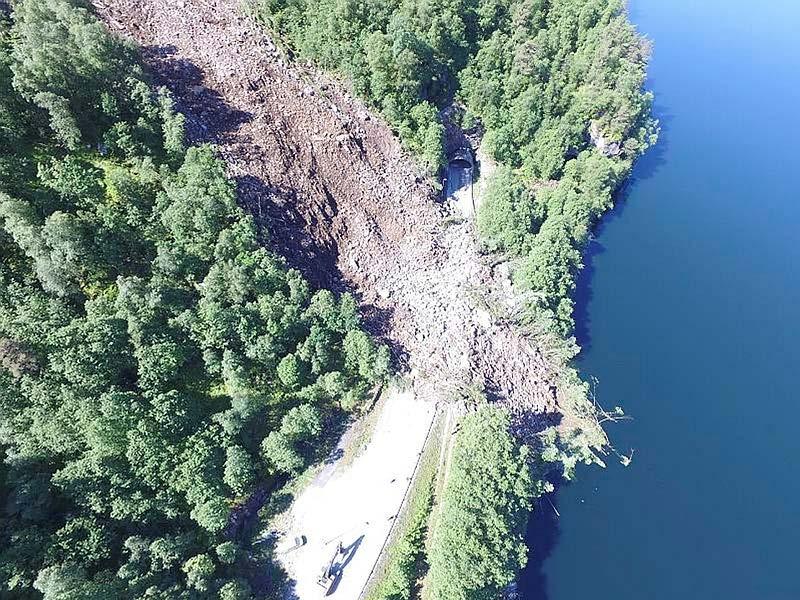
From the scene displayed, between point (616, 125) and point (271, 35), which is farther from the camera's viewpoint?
point (616, 125)

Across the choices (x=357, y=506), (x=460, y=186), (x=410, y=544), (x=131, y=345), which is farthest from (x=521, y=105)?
(x=410, y=544)

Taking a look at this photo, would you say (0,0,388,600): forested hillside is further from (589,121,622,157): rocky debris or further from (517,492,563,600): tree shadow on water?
(589,121,622,157): rocky debris

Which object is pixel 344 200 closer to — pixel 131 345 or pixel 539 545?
pixel 131 345

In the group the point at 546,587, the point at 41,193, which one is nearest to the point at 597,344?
the point at 546,587

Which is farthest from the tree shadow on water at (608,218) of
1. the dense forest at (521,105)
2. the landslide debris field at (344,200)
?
the landslide debris field at (344,200)

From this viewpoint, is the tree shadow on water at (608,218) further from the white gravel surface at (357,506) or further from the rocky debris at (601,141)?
the white gravel surface at (357,506)

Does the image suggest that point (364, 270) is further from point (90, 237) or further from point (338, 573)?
point (338, 573)

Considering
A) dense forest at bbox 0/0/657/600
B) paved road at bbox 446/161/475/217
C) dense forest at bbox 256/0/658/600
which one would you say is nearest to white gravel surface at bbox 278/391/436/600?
dense forest at bbox 0/0/657/600
